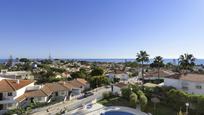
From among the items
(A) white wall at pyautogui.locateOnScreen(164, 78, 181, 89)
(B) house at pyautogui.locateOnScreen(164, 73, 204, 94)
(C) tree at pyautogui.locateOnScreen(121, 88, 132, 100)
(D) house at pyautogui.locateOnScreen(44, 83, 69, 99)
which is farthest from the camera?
(D) house at pyautogui.locateOnScreen(44, 83, 69, 99)

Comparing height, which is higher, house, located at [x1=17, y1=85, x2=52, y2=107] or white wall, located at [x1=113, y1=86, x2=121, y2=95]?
white wall, located at [x1=113, y1=86, x2=121, y2=95]

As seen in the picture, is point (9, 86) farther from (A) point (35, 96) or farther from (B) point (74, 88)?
(B) point (74, 88)

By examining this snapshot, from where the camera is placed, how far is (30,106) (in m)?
40.2

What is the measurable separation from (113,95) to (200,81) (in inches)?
695

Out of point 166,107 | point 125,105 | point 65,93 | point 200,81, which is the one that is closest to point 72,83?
point 65,93

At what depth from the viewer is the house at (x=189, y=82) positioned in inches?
1486

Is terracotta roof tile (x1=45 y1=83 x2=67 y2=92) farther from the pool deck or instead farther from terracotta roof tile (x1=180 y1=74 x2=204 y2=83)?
terracotta roof tile (x1=180 y1=74 x2=204 y2=83)

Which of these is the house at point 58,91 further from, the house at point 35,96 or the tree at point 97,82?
the tree at point 97,82

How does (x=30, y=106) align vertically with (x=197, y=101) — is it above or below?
below

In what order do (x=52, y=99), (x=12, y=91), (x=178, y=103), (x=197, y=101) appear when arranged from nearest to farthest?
1. (x=197, y=101)
2. (x=178, y=103)
3. (x=12, y=91)
4. (x=52, y=99)

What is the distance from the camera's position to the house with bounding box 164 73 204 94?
124 feet

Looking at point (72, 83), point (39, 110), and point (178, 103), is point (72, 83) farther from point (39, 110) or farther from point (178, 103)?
point (178, 103)

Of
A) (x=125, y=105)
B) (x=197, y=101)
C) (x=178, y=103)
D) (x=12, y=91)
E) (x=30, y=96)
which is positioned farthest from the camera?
(x=30, y=96)

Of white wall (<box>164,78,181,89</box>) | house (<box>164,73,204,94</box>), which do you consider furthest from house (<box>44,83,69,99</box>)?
house (<box>164,73,204,94</box>)
